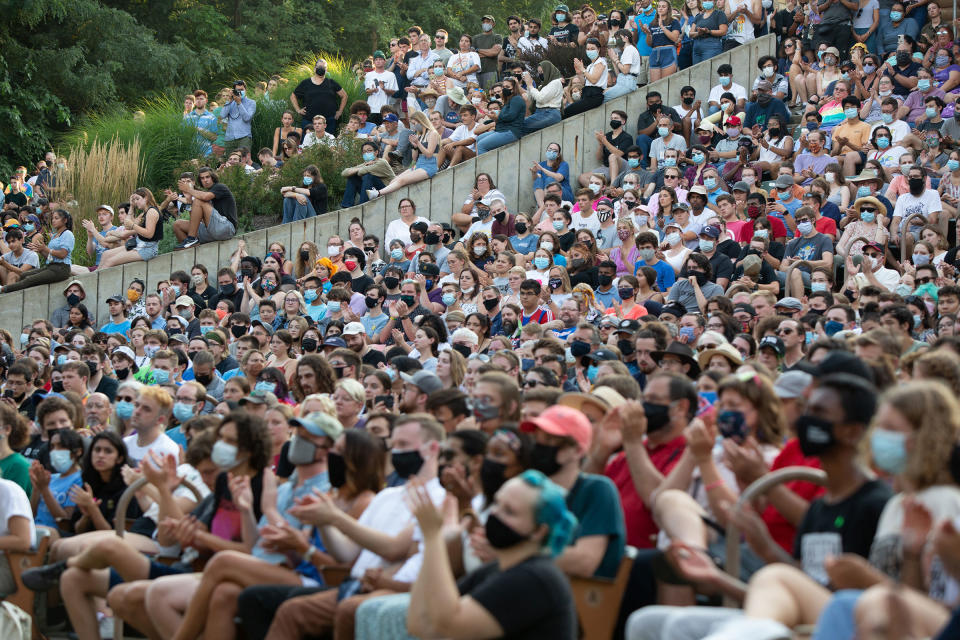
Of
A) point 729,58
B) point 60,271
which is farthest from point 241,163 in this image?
point 729,58

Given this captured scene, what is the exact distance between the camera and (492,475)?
540 cm

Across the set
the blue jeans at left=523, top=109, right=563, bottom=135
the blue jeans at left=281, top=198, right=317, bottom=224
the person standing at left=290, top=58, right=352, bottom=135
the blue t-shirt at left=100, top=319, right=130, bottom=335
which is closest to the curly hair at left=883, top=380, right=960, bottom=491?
the blue t-shirt at left=100, top=319, right=130, bottom=335

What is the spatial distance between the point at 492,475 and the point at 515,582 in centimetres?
80

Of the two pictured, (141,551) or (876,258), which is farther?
(876,258)

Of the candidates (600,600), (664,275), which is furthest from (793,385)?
(664,275)

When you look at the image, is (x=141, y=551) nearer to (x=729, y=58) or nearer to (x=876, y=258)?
(x=876, y=258)

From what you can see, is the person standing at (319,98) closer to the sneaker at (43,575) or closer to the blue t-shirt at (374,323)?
the blue t-shirt at (374,323)

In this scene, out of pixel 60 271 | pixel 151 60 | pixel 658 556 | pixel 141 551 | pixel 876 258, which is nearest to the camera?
pixel 658 556

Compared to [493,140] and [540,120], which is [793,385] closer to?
[493,140]

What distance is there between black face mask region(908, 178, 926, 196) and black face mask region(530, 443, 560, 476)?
996 centimetres

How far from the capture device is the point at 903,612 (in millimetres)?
3693

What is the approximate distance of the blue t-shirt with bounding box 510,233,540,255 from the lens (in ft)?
52.7

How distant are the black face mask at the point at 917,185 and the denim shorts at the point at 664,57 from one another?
23.5ft

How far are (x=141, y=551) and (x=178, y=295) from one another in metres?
9.96
